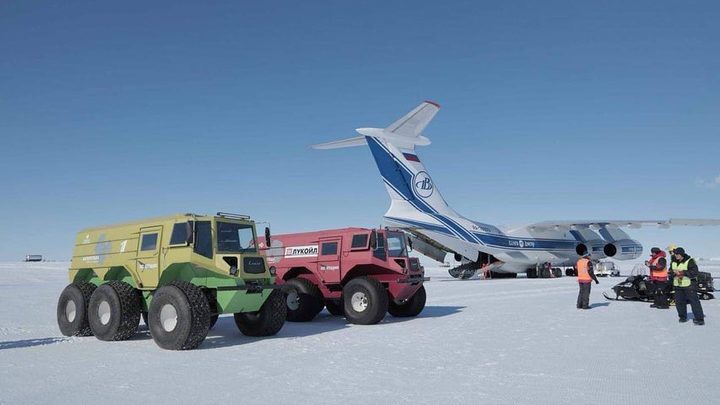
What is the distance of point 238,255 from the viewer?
399 inches

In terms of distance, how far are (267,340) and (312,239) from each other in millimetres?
4413

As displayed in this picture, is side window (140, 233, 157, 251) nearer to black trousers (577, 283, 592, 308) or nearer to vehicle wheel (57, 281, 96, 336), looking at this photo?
vehicle wheel (57, 281, 96, 336)

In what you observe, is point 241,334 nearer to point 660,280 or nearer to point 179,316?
point 179,316

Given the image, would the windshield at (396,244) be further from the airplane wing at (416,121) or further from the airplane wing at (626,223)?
the airplane wing at (626,223)

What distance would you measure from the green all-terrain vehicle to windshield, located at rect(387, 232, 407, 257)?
12.6 feet

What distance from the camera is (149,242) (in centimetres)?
1049

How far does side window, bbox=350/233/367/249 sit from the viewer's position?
13656 millimetres

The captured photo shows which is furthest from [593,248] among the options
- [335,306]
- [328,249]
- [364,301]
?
[364,301]

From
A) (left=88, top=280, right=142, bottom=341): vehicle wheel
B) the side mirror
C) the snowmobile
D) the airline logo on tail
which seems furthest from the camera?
the airline logo on tail

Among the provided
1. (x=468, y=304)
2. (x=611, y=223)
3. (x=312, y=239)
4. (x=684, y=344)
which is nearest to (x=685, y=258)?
(x=684, y=344)

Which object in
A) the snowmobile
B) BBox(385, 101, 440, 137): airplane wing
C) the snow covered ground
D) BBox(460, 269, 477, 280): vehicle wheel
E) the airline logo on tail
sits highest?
BBox(385, 101, 440, 137): airplane wing

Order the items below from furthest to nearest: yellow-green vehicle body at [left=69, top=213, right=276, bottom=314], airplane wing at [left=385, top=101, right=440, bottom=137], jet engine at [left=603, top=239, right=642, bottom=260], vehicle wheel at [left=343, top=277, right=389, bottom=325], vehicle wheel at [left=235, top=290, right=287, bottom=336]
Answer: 1. jet engine at [left=603, top=239, right=642, bottom=260]
2. airplane wing at [left=385, top=101, right=440, bottom=137]
3. vehicle wheel at [left=343, top=277, right=389, bottom=325]
4. vehicle wheel at [left=235, top=290, right=287, bottom=336]
5. yellow-green vehicle body at [left=69, top=213, right=276, bottom=314]

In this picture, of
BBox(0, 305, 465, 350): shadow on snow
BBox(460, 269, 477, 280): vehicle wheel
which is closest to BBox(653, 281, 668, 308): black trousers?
BBox(0, 305, 465, 350): shadow on snow

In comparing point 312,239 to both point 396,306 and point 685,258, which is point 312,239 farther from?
point 685,258
